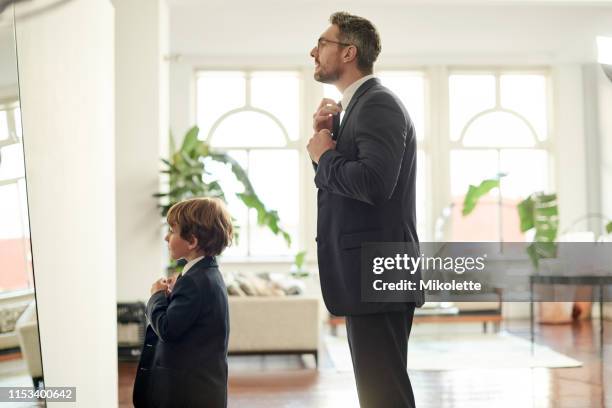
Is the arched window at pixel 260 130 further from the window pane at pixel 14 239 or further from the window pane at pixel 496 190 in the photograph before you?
the window pane at pixel 14 239

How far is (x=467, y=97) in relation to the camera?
33.5 feet

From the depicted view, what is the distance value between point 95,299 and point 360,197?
1.39 m

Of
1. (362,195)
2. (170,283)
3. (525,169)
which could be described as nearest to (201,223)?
A: (170,283)

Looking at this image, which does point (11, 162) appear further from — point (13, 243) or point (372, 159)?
point (372, 159)

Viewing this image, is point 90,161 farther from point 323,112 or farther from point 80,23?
point 323,112

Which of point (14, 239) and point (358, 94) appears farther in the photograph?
point (358, 94)

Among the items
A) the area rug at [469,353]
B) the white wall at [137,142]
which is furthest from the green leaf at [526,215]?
the white wall at [137,142]

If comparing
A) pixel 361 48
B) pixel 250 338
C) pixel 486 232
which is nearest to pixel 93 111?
pixel 361 48

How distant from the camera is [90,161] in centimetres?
276

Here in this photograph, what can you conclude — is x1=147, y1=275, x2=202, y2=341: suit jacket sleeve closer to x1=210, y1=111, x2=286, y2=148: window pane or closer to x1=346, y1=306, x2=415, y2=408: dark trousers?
x1=346, y1=306, x2=415, y2=408: dark trousers

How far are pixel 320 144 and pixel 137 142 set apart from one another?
446 centimetres

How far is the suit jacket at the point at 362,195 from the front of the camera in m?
1.82

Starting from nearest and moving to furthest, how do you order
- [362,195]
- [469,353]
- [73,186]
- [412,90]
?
[362,195] < [73,186] < [469,353] < [412,90]

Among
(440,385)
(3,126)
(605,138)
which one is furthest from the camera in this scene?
(605,138)
